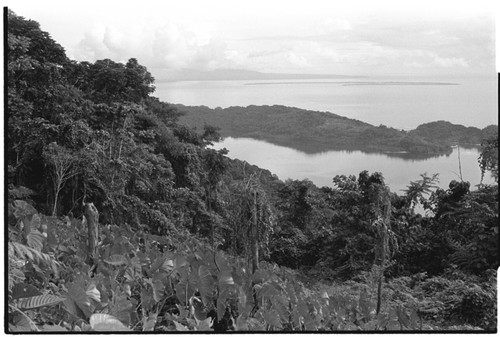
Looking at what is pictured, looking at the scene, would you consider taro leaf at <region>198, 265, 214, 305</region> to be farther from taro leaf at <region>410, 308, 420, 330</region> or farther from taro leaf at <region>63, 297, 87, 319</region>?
taro leaf at <region>410, 308, 420, 330</region>

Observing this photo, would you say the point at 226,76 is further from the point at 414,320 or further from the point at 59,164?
the point at 414,320

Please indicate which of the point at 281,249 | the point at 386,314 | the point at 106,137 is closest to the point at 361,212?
the point at 281,249

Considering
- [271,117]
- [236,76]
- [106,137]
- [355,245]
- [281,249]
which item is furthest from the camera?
[355,245]

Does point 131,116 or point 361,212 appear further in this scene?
point 361,212

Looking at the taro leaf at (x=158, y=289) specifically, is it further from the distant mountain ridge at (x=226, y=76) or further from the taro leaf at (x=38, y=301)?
the distant mountain ridge at (x=226, y=76)

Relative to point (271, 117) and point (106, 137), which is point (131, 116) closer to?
point (106, 137)

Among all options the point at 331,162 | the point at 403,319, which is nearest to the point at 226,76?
the point at 331,162

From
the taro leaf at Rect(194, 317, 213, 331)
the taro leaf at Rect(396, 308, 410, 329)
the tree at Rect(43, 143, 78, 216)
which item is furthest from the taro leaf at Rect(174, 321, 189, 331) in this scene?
the tree at Rect(43, 143, 78, 216)
